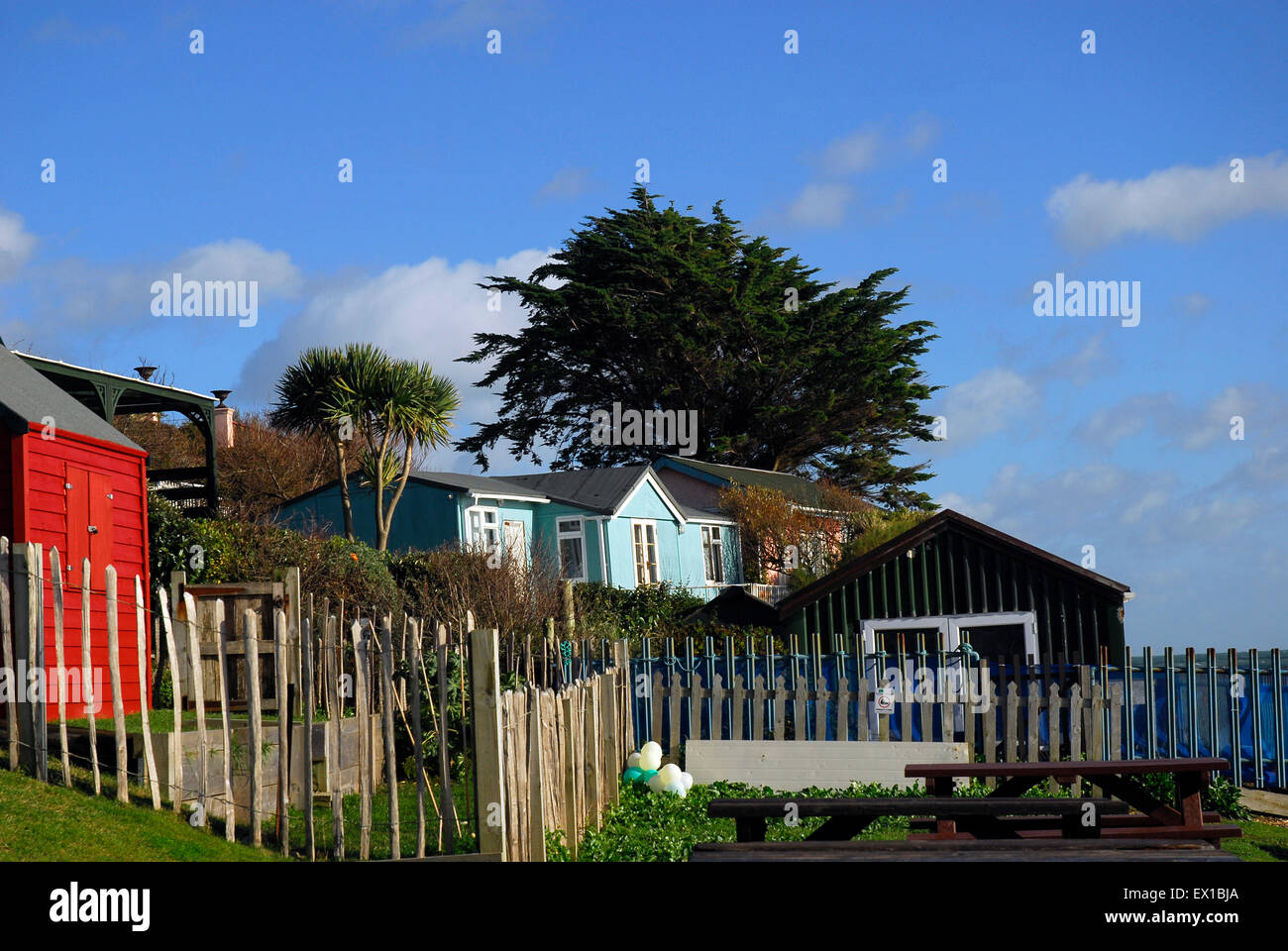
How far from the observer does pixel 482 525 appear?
36.5 metres

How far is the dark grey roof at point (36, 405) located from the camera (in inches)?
537

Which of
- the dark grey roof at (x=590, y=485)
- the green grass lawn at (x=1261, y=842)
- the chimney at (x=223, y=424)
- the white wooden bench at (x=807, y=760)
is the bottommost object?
the green grass lawn at (x=1261, y=842)

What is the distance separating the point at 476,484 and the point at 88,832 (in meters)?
28.4

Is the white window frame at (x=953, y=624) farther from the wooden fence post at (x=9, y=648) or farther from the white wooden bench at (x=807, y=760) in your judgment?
the wooden fence post at (x=9, y=648)

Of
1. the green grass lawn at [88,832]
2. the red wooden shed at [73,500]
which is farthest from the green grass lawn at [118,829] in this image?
the red wooden shed at [73,500]

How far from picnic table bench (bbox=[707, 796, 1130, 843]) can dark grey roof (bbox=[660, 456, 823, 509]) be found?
35.1 metres

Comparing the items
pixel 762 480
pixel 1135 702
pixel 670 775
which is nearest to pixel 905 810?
pixel 670 775

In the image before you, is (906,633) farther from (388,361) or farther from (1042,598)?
(388,361)

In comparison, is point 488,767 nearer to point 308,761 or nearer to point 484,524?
point 308,761

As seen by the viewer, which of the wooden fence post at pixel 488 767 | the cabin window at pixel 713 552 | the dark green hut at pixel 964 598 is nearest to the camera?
the wooden fence post at pixel 488 767

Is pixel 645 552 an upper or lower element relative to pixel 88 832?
upper

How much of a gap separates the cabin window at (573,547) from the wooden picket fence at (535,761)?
24.8 m
